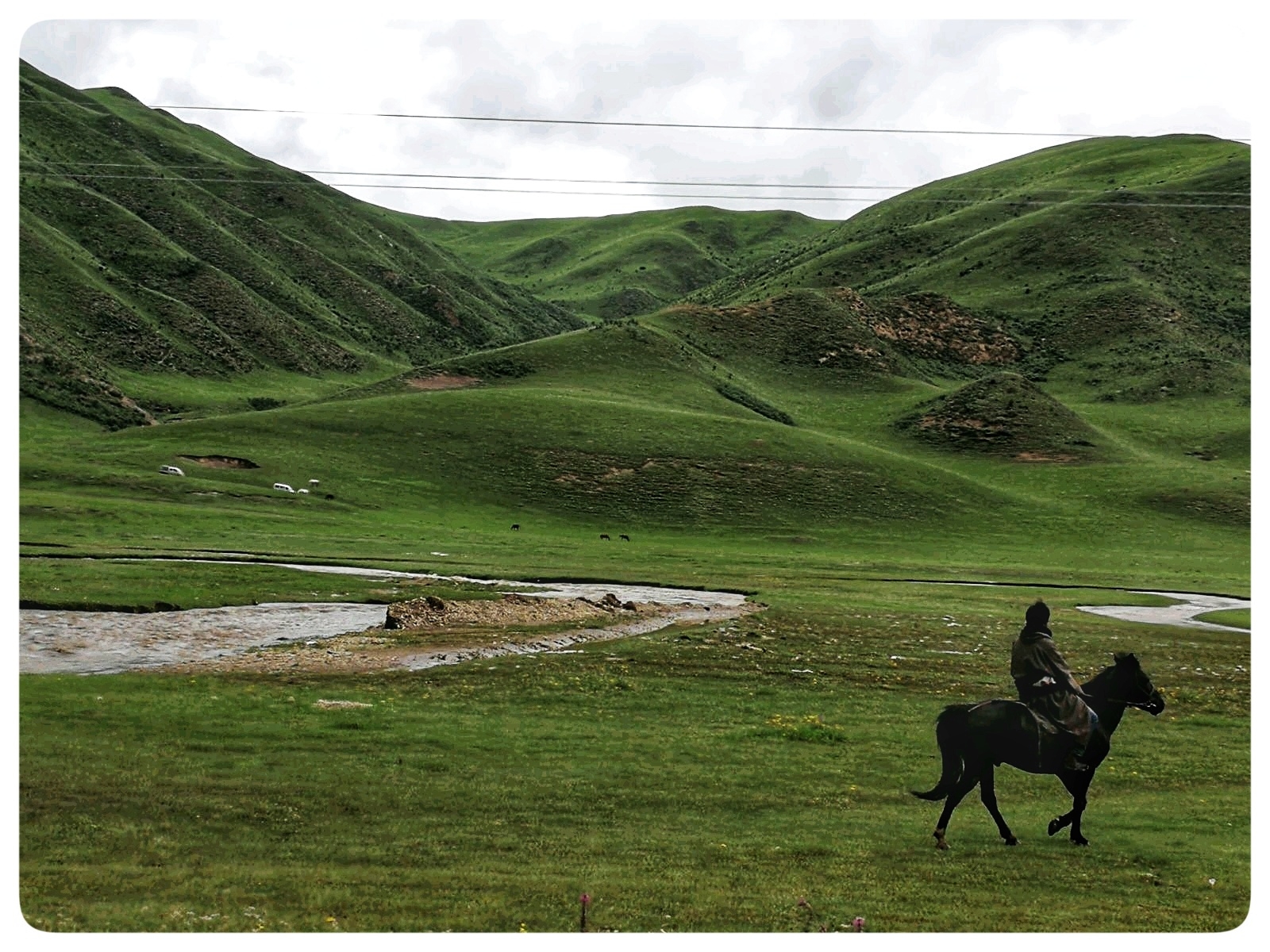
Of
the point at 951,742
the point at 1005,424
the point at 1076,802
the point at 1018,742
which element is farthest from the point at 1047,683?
the point at 1005,424

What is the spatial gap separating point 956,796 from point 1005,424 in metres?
119

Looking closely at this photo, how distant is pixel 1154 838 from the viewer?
16609 mm

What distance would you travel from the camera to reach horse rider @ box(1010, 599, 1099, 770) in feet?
47.8

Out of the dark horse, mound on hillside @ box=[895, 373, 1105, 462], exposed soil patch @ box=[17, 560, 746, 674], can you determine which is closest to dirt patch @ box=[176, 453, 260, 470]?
exposed soil patch @ box=[17, 560, 746, 674]

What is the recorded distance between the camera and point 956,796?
15.2 metres

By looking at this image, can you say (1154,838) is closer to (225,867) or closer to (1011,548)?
(225,867)

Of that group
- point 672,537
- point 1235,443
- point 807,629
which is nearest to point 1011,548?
point 672,537

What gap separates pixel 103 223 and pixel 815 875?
685 ft

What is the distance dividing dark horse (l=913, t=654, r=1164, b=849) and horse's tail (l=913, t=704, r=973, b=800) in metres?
0.01

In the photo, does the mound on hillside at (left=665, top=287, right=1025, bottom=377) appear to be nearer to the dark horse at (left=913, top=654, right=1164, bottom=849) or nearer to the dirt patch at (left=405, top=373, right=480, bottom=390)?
the dirt patch at (left=405, top=373, right=480, bottom=390)

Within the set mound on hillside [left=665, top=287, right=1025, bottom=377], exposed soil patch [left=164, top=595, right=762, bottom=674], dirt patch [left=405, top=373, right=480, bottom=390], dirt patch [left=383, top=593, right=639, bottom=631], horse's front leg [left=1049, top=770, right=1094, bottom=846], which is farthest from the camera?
mound on hillside [left=665, top=287, right=1025, bottom=377]

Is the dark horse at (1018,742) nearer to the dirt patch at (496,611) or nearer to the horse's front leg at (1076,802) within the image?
the horse's front leg at (1076,802)

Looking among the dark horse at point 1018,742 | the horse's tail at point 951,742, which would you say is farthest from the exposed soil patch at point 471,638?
the dark horse at point 1018,742

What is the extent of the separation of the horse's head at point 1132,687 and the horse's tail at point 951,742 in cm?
233
